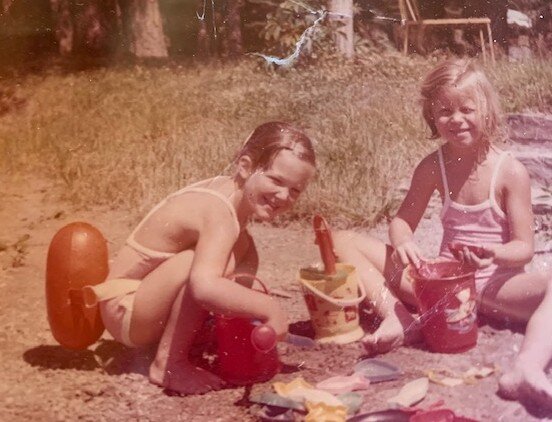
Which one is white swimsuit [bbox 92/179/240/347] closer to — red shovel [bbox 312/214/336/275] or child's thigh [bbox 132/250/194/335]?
child's thigh [bbox 132/250/194/335]

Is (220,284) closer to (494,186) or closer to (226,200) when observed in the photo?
(226,200)

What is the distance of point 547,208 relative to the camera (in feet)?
4.87

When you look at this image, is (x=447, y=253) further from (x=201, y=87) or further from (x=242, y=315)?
(x=201, y=87)

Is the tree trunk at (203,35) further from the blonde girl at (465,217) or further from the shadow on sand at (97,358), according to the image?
the shadow on sand at (97,358)

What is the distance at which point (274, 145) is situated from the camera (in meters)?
1.13

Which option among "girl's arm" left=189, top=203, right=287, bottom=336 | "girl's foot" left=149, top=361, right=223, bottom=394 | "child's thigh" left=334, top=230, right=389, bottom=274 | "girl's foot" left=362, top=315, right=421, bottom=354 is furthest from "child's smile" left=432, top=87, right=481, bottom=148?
"girl's foot" left=149, top=361, right=223, bottom=394

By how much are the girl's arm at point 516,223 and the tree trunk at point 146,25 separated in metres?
0.66

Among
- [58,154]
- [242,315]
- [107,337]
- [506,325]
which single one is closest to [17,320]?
[107,337]

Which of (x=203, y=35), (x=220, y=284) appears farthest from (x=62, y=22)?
(x=220, y=284)

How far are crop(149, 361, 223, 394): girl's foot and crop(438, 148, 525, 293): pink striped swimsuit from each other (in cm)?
48

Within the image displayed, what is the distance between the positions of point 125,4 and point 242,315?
0.63 meters

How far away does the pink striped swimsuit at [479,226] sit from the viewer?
1.24 meters

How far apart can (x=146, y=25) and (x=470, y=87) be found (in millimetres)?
583

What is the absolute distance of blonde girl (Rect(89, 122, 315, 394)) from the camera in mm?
1061
